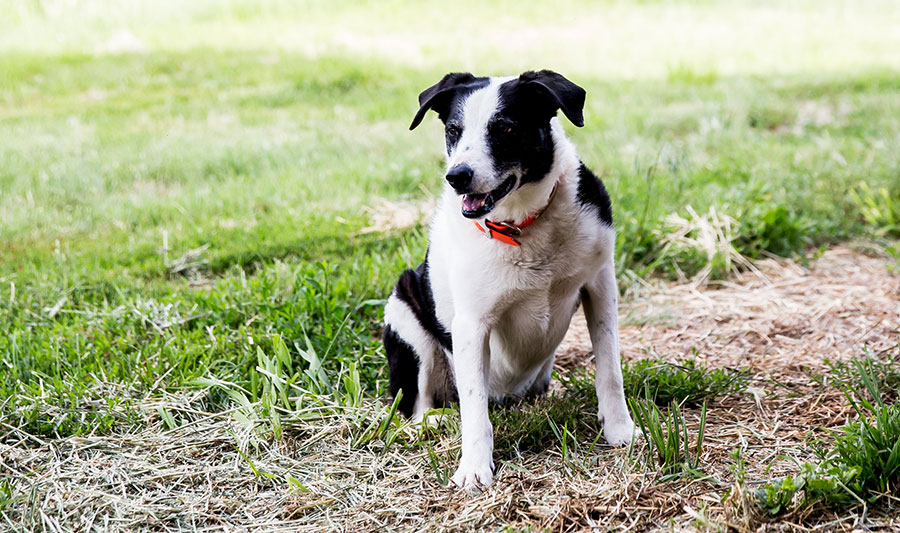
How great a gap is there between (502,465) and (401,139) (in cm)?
487

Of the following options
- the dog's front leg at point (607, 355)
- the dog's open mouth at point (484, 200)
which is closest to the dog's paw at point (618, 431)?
the dog's front leg at point (607, 355)

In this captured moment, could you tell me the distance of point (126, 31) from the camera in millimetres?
11523

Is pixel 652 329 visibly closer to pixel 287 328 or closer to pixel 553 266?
pixel 553 266

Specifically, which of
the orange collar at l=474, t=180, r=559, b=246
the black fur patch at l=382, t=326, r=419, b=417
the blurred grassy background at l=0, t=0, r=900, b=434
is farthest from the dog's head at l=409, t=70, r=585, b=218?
the blurred grassy background at l=0, t=0, r=900, b=434

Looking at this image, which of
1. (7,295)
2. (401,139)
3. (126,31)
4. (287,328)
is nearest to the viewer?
(287,328)

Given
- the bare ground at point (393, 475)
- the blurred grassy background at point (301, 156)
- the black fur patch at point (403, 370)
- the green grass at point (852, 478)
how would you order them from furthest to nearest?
the blurred grassy background at point (301, 156) → the black fur patch at point (403, 370) → the bare ground at point (393, 475) → the green grass at point (852, 478)

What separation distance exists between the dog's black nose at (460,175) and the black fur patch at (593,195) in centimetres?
46

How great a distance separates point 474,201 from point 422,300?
716 mm

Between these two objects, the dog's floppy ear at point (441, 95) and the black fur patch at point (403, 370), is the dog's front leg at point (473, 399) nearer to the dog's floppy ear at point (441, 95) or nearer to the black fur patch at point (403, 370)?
the black fur patch at point (403, 370)

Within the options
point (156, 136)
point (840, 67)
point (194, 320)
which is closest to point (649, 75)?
point (840, 67)

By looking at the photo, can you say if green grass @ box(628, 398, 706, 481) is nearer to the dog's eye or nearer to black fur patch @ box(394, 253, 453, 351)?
black fur patch @ box(394, 253, 453, 351)

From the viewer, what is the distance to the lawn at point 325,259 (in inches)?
110

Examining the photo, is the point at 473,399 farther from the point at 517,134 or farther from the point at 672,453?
the point at 517,134

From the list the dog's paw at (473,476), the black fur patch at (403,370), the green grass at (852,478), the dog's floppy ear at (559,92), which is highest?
the dog's floppy ear at (559,92)
